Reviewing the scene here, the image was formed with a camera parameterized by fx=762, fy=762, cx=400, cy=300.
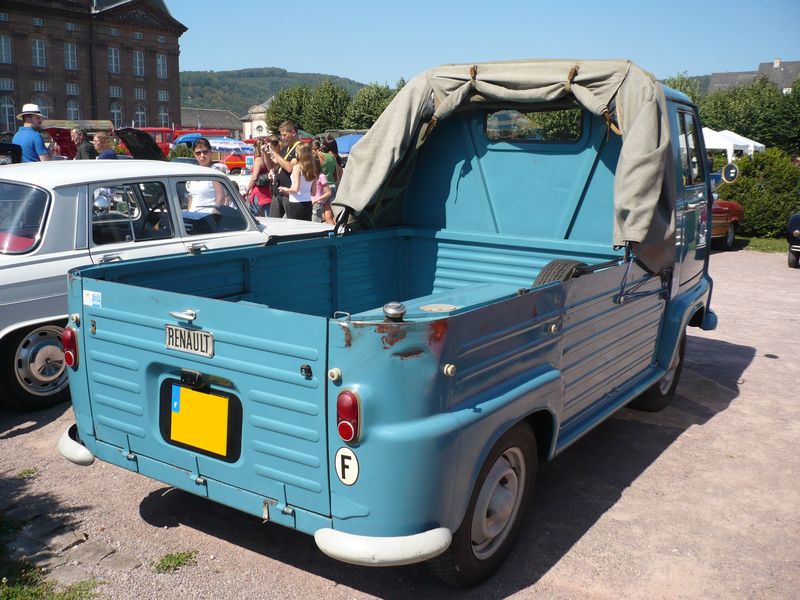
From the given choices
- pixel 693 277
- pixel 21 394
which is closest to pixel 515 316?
pixel 693 277

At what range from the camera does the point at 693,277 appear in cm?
599

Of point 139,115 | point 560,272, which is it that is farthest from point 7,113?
point 560,272

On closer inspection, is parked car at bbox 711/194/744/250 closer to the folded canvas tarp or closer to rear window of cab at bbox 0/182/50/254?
the folded canvas tarp

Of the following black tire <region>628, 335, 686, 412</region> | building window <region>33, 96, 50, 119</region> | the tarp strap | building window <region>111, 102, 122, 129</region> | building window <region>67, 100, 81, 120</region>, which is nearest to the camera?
the tarp strap

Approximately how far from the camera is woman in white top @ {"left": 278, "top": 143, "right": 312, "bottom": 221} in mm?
10188

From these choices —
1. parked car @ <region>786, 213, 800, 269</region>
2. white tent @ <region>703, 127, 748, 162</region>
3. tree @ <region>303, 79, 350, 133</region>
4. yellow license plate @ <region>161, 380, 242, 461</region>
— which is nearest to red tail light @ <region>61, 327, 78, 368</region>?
yellow license plate @ <region>161, 380, 242, 461</region>

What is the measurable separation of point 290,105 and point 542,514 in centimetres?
6983

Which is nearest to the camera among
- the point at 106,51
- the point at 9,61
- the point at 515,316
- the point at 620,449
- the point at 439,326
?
the point at 439,326

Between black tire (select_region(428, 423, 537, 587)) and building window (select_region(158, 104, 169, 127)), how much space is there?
83.3m

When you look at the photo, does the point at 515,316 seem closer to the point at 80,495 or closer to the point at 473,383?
the point at 473,383

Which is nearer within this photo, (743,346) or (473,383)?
(473,383)

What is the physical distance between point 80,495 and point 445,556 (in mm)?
2294

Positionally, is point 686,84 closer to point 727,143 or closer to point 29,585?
point 727,143

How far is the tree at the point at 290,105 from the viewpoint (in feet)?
230
